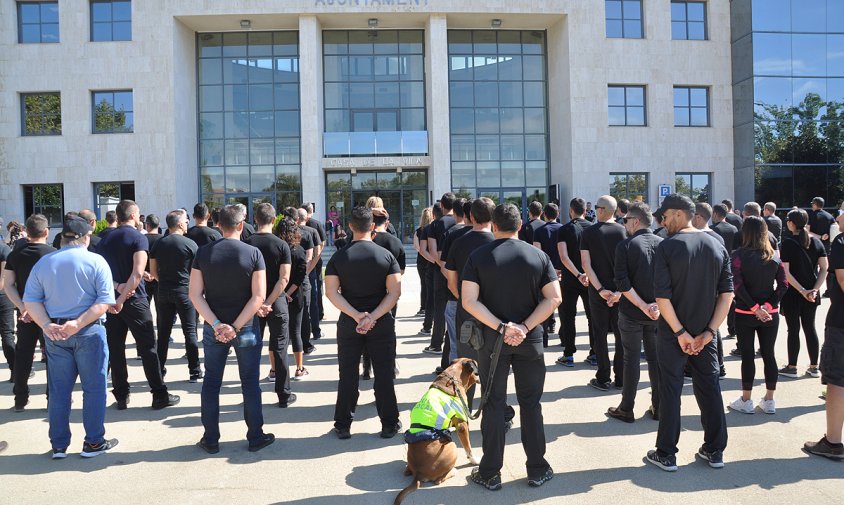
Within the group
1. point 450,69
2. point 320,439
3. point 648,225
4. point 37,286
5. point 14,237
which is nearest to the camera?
point 37,286

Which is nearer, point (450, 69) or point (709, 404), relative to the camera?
point (709, 404)

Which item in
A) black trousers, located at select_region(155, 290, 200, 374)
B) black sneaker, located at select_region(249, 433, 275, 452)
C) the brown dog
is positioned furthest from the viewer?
black trousers, located at select_region(155, 290, 200, 374)

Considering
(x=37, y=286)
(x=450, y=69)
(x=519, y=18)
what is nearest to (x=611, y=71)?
(x=519, y=18)

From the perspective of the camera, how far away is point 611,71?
24578 mm

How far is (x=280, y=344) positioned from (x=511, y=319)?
117 inches

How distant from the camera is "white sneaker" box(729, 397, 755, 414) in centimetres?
536

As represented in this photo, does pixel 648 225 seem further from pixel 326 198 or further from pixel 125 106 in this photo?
pixel 125 106

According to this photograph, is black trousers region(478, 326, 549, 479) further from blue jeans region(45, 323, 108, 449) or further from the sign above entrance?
the sign above entrance

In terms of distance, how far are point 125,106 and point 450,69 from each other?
1422cm

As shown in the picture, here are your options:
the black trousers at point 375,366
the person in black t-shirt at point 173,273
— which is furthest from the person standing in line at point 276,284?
the person in black t-shirt at point 173,273

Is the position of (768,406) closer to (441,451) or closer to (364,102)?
(441,451)

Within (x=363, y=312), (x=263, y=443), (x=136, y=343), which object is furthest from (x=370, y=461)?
(x=136, y=343)

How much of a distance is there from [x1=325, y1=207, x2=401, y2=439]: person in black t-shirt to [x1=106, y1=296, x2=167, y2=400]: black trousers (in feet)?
7.17

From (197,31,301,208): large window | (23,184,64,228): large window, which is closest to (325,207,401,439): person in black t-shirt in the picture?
(197,31,301,208): large window
